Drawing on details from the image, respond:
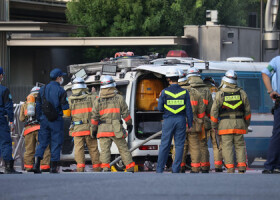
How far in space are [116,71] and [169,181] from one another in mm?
7034

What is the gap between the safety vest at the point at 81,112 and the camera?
13406mm

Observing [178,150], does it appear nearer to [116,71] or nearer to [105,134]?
[105,134]

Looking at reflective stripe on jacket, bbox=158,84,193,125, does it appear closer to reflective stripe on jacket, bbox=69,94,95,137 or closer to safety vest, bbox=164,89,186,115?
safety vest, bbox=164,89,186,115

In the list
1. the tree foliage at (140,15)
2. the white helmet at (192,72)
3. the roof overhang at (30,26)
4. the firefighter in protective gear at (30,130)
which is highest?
the tree foliage at (140,15)

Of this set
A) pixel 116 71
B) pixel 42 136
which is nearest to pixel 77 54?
pixel 116 71

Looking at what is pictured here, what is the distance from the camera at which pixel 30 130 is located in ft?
47.7

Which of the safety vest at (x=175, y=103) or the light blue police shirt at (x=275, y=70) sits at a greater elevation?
the light blue police shirt at (x=275, y=70)

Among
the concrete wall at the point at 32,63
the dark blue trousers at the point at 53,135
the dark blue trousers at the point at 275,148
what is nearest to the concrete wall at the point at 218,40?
the concrete wall at the point at 32,63

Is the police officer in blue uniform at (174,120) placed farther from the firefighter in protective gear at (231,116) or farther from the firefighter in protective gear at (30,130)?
the firefighter in protective gear at (30,130)

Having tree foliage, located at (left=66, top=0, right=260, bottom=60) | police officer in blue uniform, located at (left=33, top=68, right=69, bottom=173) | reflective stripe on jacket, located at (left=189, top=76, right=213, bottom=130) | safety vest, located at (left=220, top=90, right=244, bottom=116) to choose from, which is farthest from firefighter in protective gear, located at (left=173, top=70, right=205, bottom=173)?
tree foliage, located at (left=66, top=0, right=260, bottom=60)

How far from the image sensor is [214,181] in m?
8.22

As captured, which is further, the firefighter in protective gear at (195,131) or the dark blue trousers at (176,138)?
the firefighter in protective gear at (195,131)

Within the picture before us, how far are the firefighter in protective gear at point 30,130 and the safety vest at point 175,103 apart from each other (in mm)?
3249

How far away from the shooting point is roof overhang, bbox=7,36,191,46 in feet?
101
